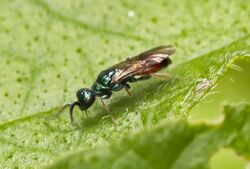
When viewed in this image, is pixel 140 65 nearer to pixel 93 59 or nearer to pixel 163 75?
pixel 163 75

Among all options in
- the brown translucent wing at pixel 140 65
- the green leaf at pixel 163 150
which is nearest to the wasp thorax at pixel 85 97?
the brown translucent wing at pixel 140 65

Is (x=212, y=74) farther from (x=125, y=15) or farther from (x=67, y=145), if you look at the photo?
(x=125, y=15)

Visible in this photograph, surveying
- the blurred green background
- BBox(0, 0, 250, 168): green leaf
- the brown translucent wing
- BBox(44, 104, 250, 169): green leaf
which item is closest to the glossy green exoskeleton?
the brown translucent wing

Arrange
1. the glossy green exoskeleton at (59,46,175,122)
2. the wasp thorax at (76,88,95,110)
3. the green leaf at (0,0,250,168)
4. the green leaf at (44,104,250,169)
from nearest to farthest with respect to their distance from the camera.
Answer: the green leaf at (44,104,250,169) → the green leaf at (0,0,250,168) → the wasp thorax at (76,88,95,110) → the glossy green exoskeleton at (59,46,175,122)

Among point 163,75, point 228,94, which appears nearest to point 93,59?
point 163,75

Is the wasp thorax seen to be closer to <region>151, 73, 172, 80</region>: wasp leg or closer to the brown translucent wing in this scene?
the brown translucent wing

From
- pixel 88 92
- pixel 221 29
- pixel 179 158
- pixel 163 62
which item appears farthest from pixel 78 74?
pixel 179 158
